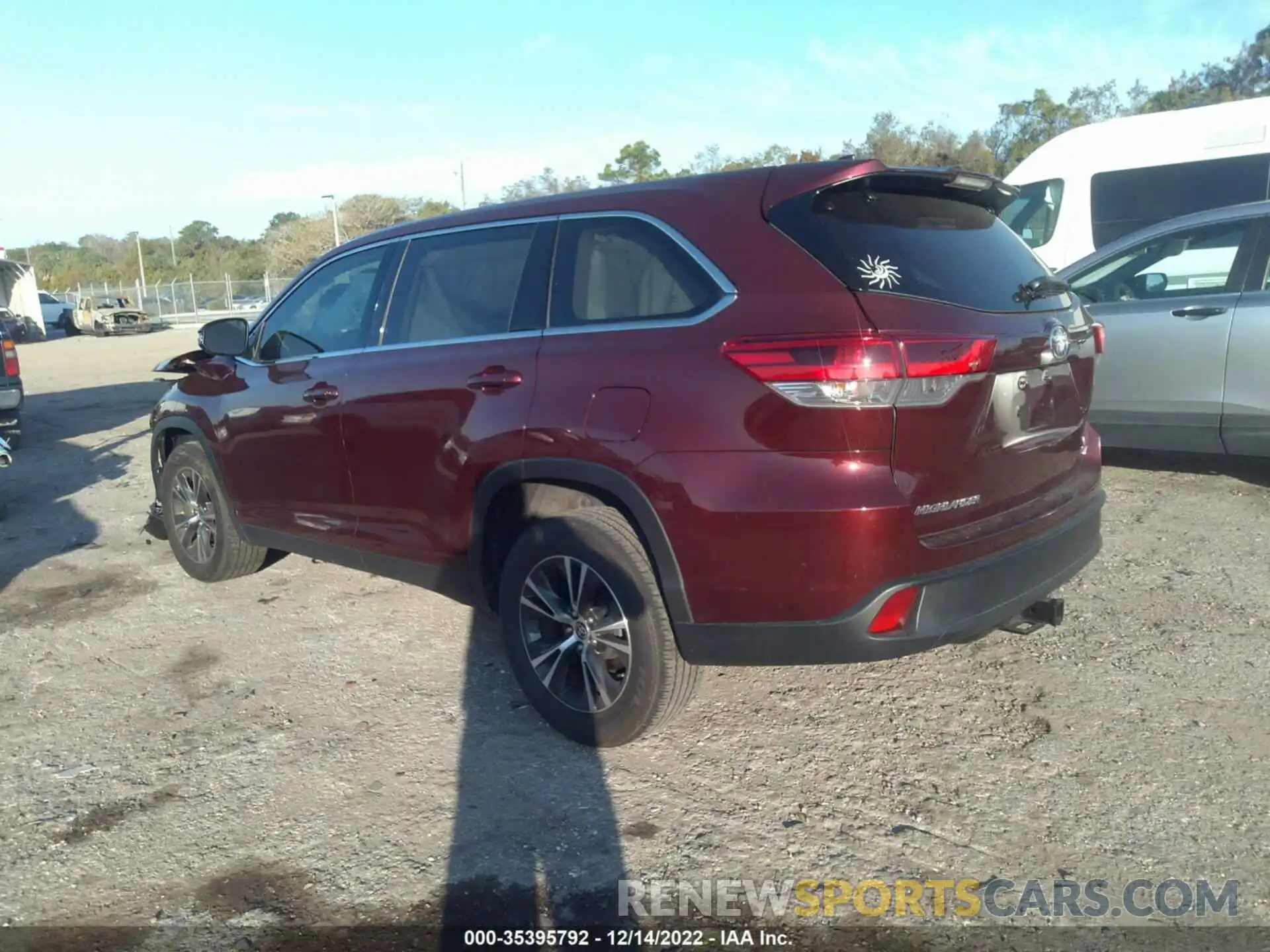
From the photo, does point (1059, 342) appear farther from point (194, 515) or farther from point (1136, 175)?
point (1136, 175)

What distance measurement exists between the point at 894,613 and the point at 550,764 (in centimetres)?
131

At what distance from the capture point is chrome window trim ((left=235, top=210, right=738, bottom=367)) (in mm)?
3096

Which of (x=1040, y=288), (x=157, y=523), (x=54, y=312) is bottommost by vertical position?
(x=157, y=523)

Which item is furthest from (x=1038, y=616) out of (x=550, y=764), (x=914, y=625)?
(x=550, y=764)

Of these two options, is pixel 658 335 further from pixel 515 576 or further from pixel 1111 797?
pixel 1111 797

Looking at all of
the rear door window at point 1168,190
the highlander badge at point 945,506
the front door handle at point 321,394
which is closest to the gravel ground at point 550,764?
the highlander badge at point 945,506

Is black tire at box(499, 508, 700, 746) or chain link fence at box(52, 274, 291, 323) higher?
chain link fence at box(52, 274, 291, 323)

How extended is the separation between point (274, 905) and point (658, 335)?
6.44ft

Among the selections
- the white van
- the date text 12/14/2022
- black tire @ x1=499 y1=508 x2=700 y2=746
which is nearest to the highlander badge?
black tire @ x1=499 y1=508 x2=700 y2=746

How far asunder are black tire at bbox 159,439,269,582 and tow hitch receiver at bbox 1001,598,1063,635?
146 inches

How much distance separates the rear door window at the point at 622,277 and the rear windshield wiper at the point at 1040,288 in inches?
41.4

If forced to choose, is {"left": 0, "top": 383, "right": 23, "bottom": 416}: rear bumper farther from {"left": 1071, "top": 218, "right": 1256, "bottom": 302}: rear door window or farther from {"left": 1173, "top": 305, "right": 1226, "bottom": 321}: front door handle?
{"left": 1173, "top": 305, "right": 1226, "bottom": 321}: front door handle

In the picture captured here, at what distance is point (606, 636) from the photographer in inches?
133

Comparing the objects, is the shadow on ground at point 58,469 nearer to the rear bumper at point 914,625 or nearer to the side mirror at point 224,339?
the side mirror at point 224,339
